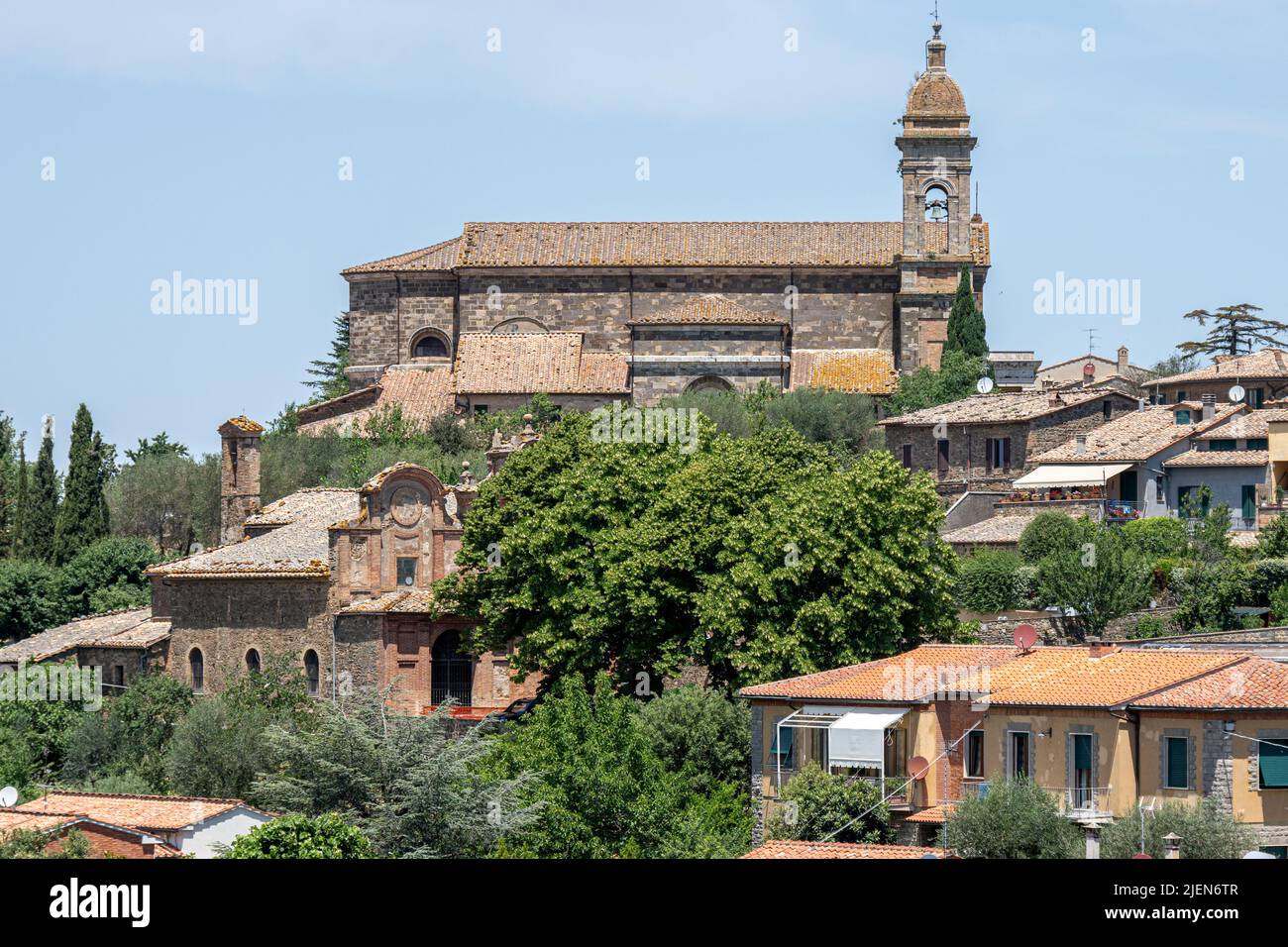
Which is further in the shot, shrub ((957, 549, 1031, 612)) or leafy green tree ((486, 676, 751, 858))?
shrub ((957, 549, 1031, 612))

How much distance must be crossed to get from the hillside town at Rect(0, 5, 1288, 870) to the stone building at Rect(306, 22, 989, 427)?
162 mm

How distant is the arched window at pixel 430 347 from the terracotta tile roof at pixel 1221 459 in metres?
36.0

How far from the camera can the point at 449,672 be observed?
48.8 m

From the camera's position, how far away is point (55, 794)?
37031 millimetres

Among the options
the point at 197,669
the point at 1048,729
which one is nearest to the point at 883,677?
the point at 1048,729

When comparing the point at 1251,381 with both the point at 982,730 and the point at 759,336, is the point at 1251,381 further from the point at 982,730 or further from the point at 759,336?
the point at 982,730

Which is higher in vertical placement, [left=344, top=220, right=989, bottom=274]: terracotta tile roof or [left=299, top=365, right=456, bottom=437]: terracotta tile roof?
[left=344, top=220, right=989, bottom=274]: terracotta tile roof

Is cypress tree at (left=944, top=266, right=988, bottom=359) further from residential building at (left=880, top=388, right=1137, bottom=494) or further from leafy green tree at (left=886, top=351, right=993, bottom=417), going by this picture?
residential building at (left=880, top=388, right=1137, bottom=494)

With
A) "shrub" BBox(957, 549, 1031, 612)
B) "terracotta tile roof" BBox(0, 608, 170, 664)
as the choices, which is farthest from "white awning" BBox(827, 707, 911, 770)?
"terracotta tile roof" BBox(0, 608, 170, 664)

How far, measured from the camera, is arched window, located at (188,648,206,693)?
50594mm

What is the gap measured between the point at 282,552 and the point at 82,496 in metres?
15.3

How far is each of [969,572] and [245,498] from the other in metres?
21.3

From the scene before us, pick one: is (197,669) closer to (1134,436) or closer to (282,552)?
(282,552)
